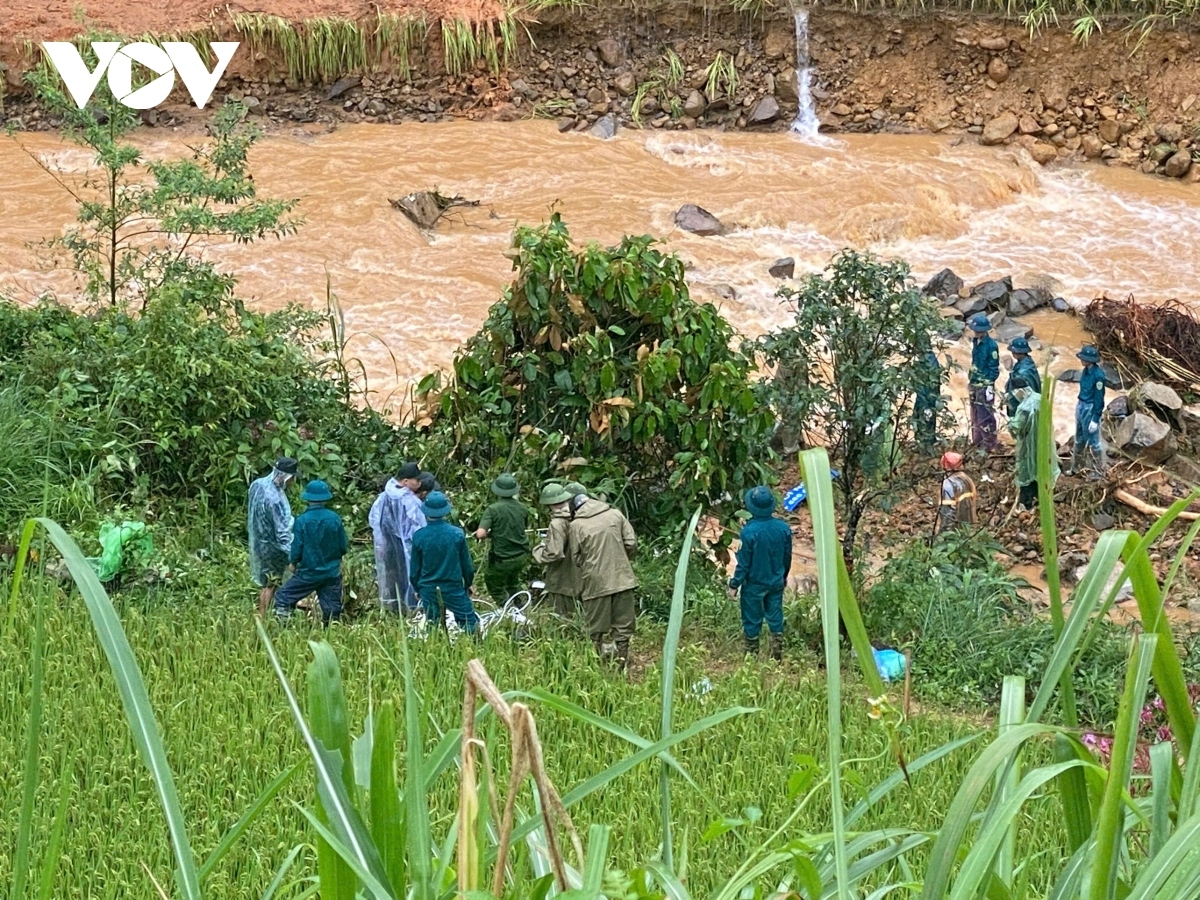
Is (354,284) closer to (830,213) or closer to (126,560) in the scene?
(830,213)

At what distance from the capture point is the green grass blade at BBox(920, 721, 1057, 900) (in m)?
1.42

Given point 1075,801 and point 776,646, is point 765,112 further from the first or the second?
point 1075,801

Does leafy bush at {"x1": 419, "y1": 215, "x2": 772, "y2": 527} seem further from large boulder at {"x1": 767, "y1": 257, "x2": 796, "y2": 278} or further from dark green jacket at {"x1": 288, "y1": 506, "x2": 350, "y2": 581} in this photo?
large boulder at {"x1": 767, "y1": 257, "x2": 796, "y2": 278}

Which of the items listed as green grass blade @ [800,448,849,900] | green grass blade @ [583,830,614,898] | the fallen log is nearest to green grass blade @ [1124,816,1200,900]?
green grass blade @ [800,448,849,900]

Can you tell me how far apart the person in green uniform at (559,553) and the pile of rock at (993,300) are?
24.1ft

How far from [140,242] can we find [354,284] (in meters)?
2.02

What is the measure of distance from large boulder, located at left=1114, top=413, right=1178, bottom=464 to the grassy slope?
456 centimetres

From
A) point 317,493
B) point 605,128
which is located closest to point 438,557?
point 317,493

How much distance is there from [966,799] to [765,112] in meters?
16.3

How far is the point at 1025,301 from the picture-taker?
42.9 feet

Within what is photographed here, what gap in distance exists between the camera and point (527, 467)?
7.57 metres

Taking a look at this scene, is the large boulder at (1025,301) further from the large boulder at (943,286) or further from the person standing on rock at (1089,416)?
the person standing on rock at (1089,416)

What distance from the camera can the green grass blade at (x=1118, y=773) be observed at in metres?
1.35

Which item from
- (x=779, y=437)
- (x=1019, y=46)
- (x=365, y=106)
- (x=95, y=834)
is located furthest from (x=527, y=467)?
(x=1019, y=46)
